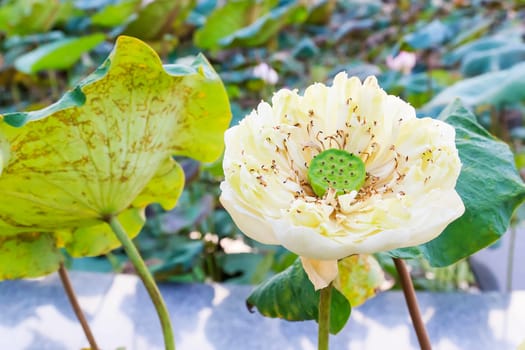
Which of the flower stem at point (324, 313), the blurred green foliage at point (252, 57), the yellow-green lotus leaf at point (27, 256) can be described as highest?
the flower stem at point (324, 313)

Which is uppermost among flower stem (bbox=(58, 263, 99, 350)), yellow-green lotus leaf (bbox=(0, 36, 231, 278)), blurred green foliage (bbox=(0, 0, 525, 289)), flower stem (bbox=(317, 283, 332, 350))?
yellow-green lotus leaf (bbox=(0, 36, 231, 278))

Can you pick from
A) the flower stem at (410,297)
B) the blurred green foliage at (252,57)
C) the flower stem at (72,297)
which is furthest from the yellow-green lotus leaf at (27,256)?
the flower stem at (410,297)

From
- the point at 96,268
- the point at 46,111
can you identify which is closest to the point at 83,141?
the point at 46,111

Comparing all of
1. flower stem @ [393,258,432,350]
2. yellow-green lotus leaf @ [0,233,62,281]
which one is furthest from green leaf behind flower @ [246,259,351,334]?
yellow-green lotus leaf @ [0,233,62,281]

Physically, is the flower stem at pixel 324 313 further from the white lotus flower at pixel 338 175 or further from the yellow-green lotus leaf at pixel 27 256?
the yellow-green lotus leaf at pixel 27 256

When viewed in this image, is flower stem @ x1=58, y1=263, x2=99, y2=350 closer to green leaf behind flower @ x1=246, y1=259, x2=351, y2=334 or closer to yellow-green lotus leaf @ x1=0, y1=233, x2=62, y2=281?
yellow-green lotus leaf @ x1=0, y1=233, x2=62, y2=281

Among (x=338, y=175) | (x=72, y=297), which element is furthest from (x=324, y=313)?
(x=72, y=297)
